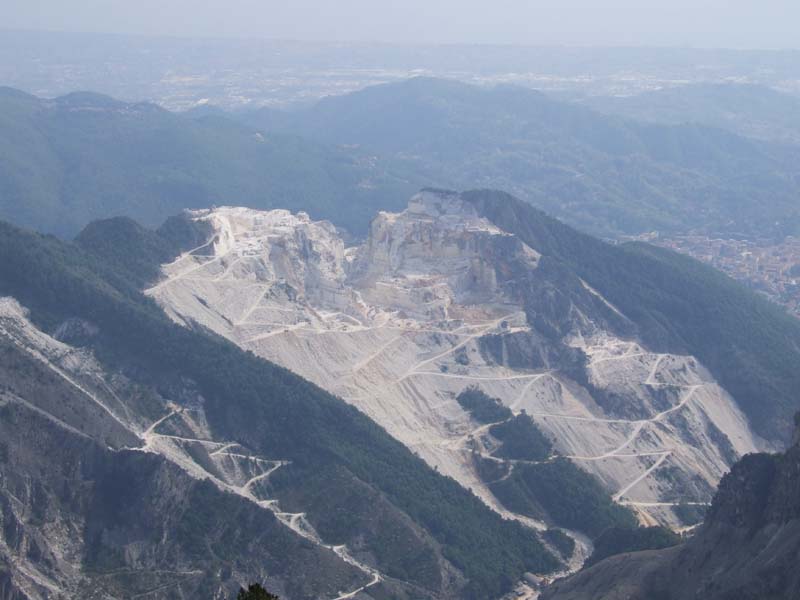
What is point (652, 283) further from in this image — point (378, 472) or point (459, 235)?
point (378, 472)

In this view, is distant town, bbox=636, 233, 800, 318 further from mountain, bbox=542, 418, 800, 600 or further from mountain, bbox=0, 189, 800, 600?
mountain, bbox=542, 418, 800, 600

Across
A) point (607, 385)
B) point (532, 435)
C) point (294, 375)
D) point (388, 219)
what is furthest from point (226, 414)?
point (388, 219)

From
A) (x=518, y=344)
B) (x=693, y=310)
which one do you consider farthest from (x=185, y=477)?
(x=693, y=310)

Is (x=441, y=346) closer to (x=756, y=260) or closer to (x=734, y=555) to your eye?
(x=734, y=555)

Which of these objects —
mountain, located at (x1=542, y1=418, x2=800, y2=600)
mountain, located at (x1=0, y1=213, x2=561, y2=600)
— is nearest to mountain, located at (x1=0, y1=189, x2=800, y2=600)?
mountain, located at (x1=0, y1=213, x2=561, y2=600)

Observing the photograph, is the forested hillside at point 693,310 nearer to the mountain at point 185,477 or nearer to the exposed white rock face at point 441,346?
the exposed white rock face at point 441,346
